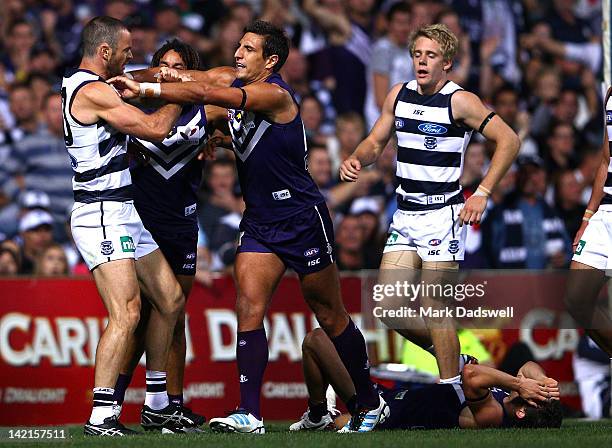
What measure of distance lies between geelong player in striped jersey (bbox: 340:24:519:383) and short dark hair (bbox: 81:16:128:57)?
1955 mm

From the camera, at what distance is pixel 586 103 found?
56.4 feet

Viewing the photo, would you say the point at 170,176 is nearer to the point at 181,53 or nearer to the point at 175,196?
the point at 175,196

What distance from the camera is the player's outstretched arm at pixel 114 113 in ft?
27.5

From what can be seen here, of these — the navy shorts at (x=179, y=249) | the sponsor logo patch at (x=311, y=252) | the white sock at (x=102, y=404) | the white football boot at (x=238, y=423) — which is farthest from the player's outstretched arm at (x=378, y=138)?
the white sock at (x=102, y=404)

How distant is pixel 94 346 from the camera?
11.7 meters

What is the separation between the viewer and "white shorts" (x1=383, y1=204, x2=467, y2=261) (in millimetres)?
9453

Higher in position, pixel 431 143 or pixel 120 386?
pixel 431 143

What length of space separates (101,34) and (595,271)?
157 inches

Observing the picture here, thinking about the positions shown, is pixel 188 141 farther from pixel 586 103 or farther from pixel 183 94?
pixel 586 103

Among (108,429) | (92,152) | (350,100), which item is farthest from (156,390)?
(350,100)

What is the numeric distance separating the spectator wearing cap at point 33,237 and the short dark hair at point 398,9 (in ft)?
17.4

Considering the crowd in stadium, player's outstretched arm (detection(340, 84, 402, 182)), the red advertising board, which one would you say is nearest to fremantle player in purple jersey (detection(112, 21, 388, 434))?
player's outstretched arm (detection(340, 84, 402, 182))

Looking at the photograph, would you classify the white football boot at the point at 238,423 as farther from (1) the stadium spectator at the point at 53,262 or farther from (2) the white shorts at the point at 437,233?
(1) the stadium spectator at the point at 53,262

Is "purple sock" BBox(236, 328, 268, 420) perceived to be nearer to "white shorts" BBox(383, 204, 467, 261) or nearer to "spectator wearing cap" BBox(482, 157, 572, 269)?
"white shorts" BBox(383, 204, 467, 261)
